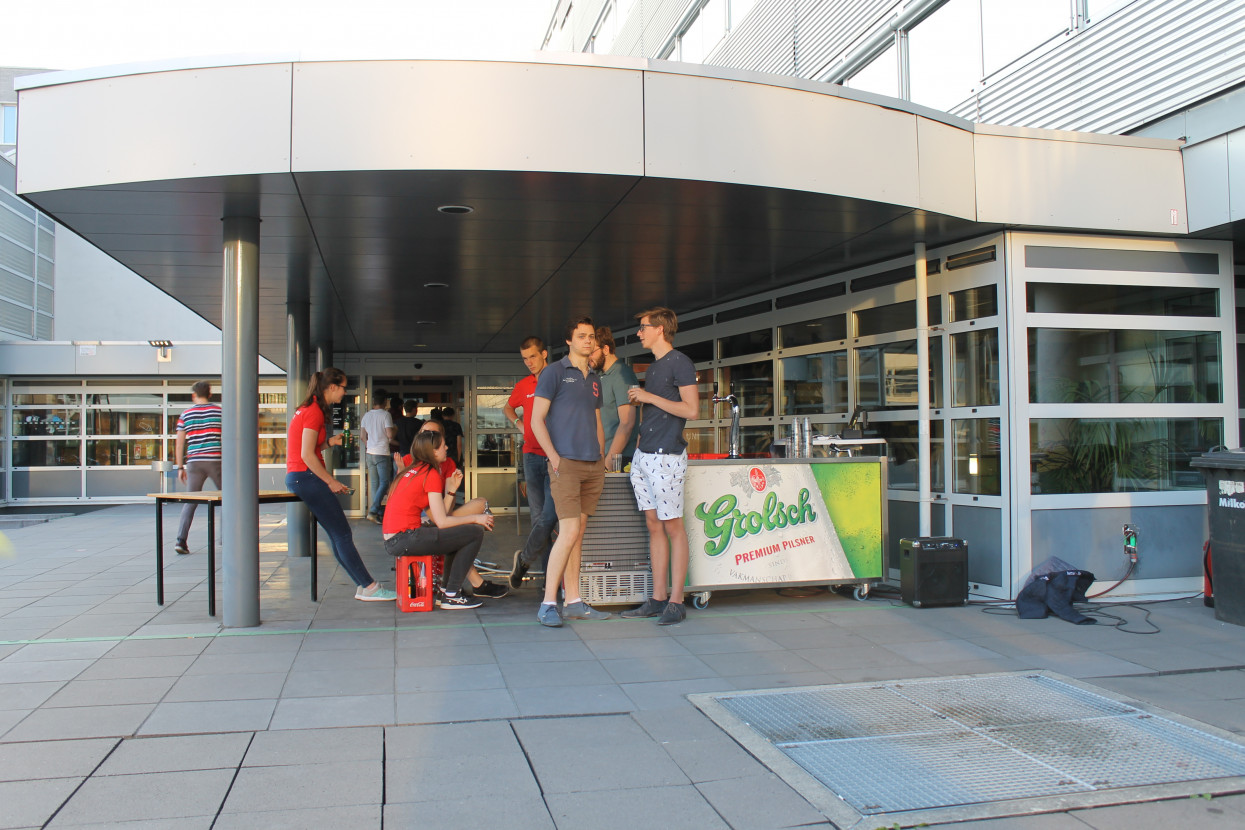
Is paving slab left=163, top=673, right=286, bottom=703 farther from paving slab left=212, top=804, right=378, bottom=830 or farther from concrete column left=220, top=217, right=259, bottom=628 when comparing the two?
paving slab left=212, top=804, right=378, bottom=830

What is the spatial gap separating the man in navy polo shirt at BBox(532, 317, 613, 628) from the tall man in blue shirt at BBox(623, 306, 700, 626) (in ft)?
1.02

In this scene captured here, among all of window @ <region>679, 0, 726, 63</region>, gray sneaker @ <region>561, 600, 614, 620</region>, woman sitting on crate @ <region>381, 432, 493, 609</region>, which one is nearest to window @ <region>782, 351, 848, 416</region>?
gray sneaker @ <region>561, 600, 614, 620</region>

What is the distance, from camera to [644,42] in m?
20.7

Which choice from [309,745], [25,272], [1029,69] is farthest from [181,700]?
[25,272]

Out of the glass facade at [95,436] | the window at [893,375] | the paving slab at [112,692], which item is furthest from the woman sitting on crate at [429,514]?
the glass facade at [95,436]

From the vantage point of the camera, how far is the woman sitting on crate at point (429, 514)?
6.12 m

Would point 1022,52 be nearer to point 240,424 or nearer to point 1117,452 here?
point 1117,452

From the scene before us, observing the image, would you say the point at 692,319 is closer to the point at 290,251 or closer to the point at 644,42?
the point at 290,251

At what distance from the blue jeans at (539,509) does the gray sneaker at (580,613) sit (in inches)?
27.9

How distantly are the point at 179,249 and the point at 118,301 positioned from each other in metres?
21.2

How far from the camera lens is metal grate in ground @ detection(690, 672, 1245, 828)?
311cm

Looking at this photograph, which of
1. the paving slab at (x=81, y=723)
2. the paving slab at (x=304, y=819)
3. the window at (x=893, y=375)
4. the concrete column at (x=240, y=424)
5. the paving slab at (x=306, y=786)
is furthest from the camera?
the window at (x=893, y=375)

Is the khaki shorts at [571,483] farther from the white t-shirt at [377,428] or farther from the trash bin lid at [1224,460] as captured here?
the white t-shirt at [377,428]

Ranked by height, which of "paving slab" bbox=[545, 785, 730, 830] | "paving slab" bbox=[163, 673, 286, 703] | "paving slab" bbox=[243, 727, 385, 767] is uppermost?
"paving slab" bbox=[163, 673, 286, 703]
